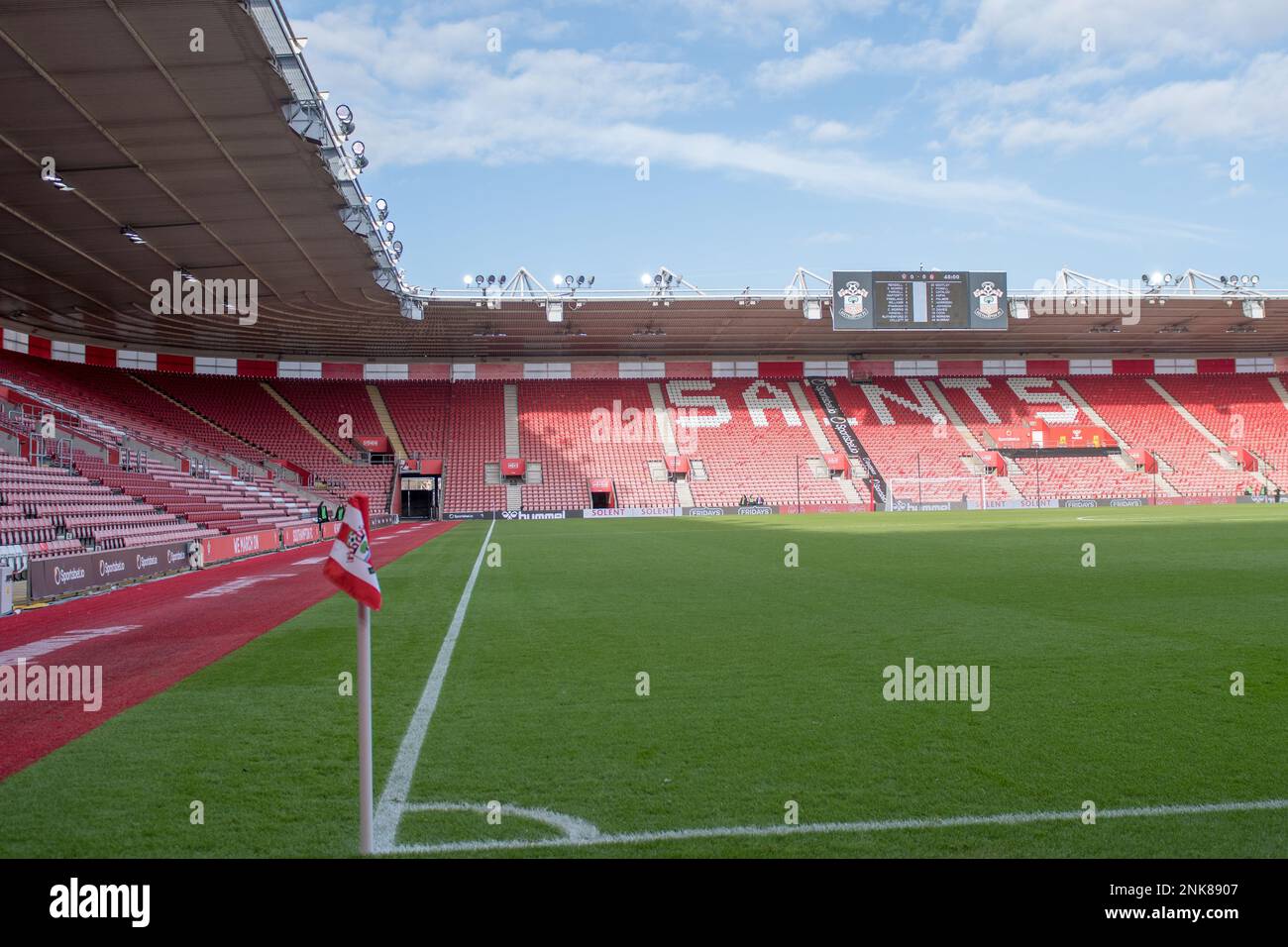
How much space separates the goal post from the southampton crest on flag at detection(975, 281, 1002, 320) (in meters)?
10.1

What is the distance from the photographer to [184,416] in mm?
43719

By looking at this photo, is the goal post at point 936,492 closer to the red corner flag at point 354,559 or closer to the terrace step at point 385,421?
the terrace step at point 385,421

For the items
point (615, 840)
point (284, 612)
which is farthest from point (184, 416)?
point (615, 840)

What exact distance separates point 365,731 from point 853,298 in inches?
1539

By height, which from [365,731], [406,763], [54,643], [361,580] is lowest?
Answer: [54,643]

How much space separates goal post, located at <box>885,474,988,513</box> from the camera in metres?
47.1

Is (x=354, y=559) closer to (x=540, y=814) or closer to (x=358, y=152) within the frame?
(x=540, y=814)

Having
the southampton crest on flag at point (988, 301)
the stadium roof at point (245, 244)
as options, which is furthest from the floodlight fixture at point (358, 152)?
the southampton crest on flag at point (988, 301)

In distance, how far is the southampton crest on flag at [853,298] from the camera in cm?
4034

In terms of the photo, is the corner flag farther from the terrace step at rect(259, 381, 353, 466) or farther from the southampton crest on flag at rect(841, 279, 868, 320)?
the terrace step at rect(259, 381, 353, 466)

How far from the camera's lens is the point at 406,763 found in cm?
488

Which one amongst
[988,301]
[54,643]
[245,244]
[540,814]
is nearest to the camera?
[540,814]

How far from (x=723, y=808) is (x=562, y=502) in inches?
1726

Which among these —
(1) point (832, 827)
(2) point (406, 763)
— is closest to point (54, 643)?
(2) point (406, 763)
